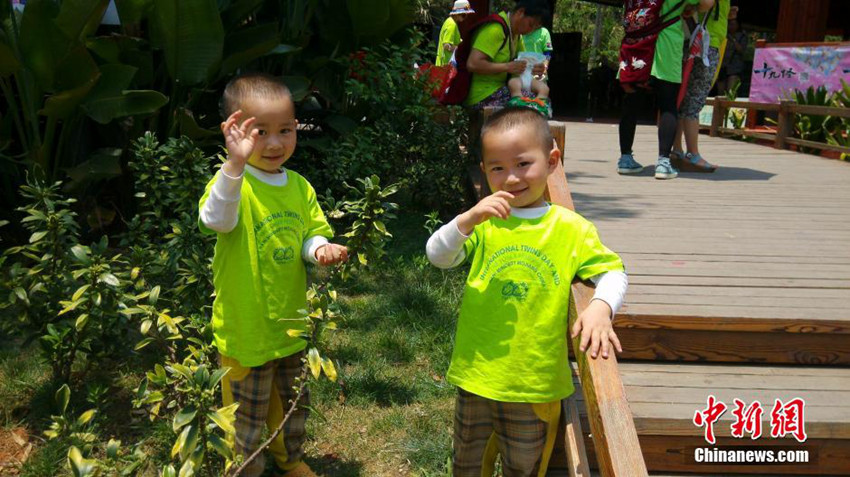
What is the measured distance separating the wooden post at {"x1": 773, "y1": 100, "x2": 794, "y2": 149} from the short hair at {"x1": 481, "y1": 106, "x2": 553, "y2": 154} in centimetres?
823

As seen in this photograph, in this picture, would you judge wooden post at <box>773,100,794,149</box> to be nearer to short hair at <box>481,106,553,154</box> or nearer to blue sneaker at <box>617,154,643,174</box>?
blue sneaker at <box>617,154,643,174</box>

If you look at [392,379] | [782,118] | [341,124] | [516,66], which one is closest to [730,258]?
[392,379]

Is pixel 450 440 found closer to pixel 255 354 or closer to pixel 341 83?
pixel 255 354

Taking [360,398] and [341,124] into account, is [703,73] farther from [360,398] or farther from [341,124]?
[360,398]

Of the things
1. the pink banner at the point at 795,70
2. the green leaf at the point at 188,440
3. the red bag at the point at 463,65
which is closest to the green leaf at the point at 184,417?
the green leaf at the point at 188,440

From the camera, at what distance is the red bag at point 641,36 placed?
5832 mm

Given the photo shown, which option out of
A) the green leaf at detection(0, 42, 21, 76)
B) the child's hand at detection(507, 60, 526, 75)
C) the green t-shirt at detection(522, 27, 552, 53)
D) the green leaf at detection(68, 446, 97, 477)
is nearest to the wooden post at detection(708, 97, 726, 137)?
the green t-shirt at detection(522, 27, 552, 53)

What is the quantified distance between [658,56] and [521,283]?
163 inches

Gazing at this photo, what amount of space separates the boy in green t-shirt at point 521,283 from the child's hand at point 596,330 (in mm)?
130

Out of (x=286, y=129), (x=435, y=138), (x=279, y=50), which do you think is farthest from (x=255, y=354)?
(x=435, y=138)

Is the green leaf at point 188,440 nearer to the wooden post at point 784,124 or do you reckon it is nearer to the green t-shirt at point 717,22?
the green t-shirt at point 717,22

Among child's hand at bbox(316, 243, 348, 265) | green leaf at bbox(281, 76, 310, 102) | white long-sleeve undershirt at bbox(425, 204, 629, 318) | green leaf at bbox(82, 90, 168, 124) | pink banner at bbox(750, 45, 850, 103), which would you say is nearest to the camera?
white long-sleeve undershirt at bbox(425, 204, 629, 318)

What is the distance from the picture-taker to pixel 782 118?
31.2ft

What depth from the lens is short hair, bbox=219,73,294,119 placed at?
103 inches
